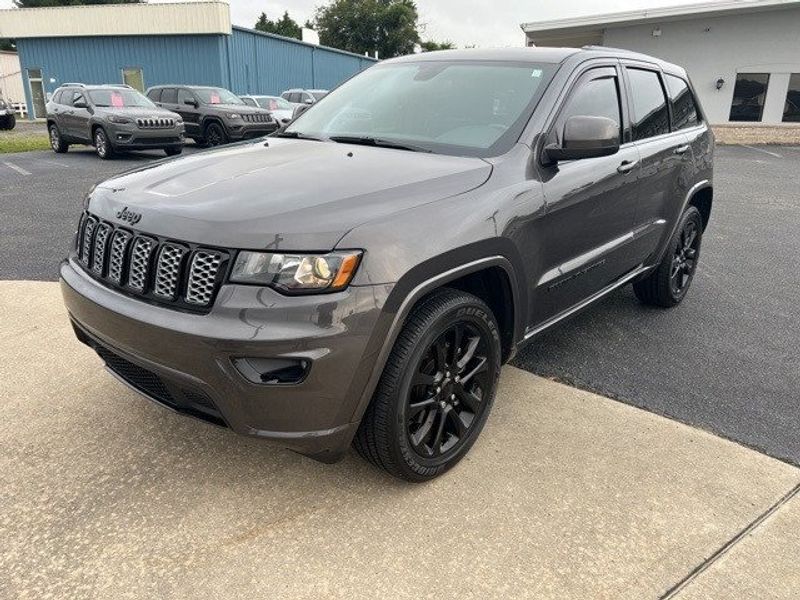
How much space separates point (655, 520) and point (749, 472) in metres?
0.63

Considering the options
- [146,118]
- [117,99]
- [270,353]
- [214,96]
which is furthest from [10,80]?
[270,353]

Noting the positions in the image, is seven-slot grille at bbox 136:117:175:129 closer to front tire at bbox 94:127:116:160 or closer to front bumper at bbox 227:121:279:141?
front tire at bbox 94:127:116:160

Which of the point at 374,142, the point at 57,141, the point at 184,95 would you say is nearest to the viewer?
the point at 374,142

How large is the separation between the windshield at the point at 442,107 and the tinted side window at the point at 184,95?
1399cm

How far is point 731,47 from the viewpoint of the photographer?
1959cm

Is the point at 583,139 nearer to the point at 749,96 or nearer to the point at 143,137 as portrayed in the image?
the point at 143,137

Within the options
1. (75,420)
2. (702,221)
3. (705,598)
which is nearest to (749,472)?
(705,598)

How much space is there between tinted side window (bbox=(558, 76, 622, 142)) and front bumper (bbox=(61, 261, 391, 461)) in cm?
160

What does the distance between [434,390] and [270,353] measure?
0.78 m

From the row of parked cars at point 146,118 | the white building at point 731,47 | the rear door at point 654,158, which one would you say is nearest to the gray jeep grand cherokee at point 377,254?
the rear door at point 654,158

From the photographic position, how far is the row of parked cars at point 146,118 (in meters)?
13.2

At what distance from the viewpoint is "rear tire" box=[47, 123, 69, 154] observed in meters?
14.8

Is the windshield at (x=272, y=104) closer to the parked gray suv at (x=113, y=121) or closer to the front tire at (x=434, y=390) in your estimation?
the parked gray suv at (x=113, y=121)

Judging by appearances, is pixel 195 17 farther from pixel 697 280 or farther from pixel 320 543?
pixel 320 543
